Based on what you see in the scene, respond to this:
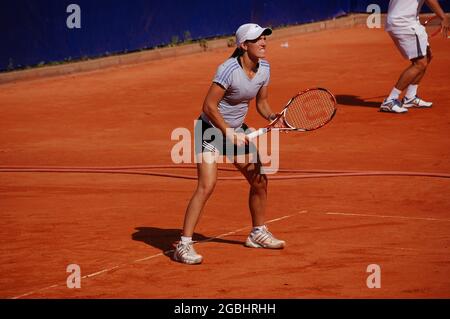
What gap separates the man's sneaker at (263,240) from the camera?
8883mm

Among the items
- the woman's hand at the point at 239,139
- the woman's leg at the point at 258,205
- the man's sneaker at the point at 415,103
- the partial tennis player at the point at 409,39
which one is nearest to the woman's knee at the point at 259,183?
the woman's leg at the point at 258,205

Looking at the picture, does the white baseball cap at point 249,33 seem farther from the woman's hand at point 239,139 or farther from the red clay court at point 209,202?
the red clay court at point 209,202

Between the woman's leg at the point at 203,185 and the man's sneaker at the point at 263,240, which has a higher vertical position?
the woman's leg at the point at 203,185

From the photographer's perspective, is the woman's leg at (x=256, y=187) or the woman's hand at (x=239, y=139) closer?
the woman's hand at (x=239, y=139)

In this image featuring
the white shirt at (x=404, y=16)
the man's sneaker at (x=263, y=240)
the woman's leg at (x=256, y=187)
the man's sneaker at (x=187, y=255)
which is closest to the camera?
the man's sneaker at (x=187, y=255)

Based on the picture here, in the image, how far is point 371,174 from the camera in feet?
39.2

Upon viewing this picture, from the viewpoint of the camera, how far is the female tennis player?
8.36 meters

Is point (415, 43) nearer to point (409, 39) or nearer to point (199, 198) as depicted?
point (409, 39)

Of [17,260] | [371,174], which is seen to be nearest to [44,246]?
[17,260]

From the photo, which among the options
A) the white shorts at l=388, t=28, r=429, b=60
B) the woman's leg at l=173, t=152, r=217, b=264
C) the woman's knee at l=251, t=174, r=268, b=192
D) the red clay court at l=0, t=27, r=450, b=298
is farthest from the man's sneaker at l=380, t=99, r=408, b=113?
the woman's leg at l=173, t=152, r=217, b=264

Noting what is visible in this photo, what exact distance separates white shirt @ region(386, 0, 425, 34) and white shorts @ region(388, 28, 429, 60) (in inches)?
3.1

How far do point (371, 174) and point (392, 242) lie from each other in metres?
2.89

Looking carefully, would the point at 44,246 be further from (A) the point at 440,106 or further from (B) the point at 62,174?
(A) the point at 440,106
